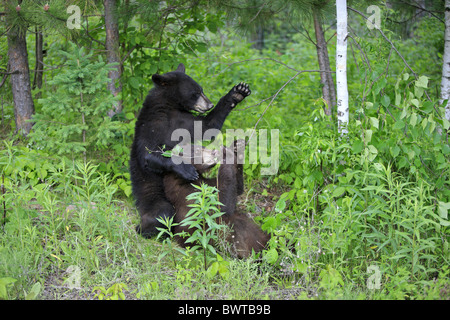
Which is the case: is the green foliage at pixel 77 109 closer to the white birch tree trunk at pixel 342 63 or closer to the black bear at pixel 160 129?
the black bear at pixel 160 129

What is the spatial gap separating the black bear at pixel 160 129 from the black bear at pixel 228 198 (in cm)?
14

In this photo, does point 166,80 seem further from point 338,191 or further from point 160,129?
point 338,191

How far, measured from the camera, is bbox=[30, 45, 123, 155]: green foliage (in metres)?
4.89

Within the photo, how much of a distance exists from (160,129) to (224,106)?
2.50 ft

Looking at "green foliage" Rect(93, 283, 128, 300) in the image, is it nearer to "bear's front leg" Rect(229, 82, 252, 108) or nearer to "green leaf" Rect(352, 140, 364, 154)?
"green leaf" Rect(352, 140, 364, 154)

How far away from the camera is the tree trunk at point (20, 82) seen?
5.76 metres

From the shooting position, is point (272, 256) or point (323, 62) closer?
point (272, 256)

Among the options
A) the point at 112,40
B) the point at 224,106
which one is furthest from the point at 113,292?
the point at 112,40

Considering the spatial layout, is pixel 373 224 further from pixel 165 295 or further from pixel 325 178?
pixel 165 295

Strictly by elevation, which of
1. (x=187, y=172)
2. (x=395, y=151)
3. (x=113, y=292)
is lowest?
(x=113, y=292)

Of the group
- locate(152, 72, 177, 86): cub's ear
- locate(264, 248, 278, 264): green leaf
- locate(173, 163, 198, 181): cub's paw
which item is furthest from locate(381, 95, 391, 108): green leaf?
locate(152, 72, 177, 86): cub's ear

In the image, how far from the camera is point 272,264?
3.75 meters

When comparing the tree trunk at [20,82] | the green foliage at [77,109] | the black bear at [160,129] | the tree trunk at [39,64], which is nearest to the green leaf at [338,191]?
the black bear at [160,129]

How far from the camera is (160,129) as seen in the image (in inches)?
185
